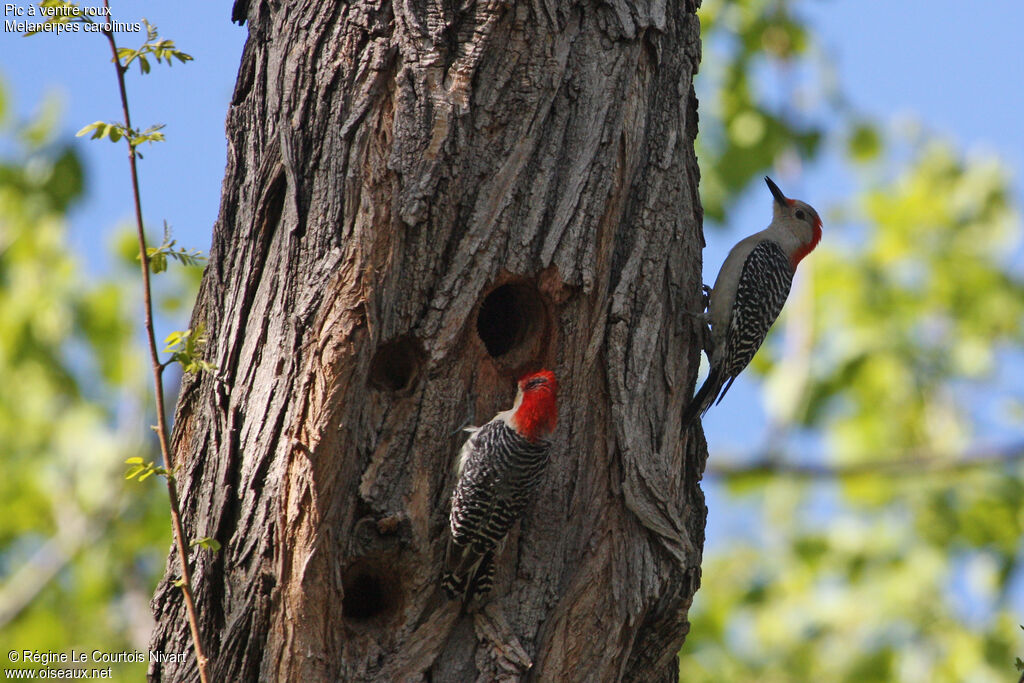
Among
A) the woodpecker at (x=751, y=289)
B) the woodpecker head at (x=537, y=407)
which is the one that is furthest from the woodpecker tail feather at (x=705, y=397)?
the woodpecker head at (x=537, y=407)

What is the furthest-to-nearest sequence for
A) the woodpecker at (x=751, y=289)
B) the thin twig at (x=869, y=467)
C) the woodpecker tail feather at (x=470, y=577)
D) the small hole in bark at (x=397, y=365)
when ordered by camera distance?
the thin twig at (x=869, y=467)
the woodpecker at (x=751, y=289)
the small hole in bark at (x=397, y=365)
the woodpecker tail feather at (x=470, y=577)

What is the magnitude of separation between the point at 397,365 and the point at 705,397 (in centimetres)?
182

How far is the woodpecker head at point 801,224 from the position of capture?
789 cm

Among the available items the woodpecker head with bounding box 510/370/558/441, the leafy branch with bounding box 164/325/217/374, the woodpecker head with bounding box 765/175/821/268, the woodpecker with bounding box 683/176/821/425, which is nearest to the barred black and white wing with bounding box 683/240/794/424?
the woodpecker with bounding box 683/176/821/425

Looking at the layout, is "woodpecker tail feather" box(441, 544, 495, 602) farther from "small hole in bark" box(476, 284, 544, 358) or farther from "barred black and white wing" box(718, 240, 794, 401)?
"barred black and white wing" box(718, 240, 794, 401)

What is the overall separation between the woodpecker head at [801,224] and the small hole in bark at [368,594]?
470cm

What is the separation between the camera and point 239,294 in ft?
13.9

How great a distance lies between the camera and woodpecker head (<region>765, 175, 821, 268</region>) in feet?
25.9

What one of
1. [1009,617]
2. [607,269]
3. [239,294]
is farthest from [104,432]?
[1009,617]

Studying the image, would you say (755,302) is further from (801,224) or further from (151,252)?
(151,252)

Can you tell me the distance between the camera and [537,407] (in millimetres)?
4352

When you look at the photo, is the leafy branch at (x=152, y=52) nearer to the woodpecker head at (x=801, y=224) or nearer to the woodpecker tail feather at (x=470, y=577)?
the woodpecker tail feather at (x=470, y=577)

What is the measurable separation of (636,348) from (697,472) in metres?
0.63

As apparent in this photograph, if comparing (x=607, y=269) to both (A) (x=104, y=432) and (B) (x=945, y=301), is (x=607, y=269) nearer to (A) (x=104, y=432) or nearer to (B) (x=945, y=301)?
(A) (x=104, y=432)
